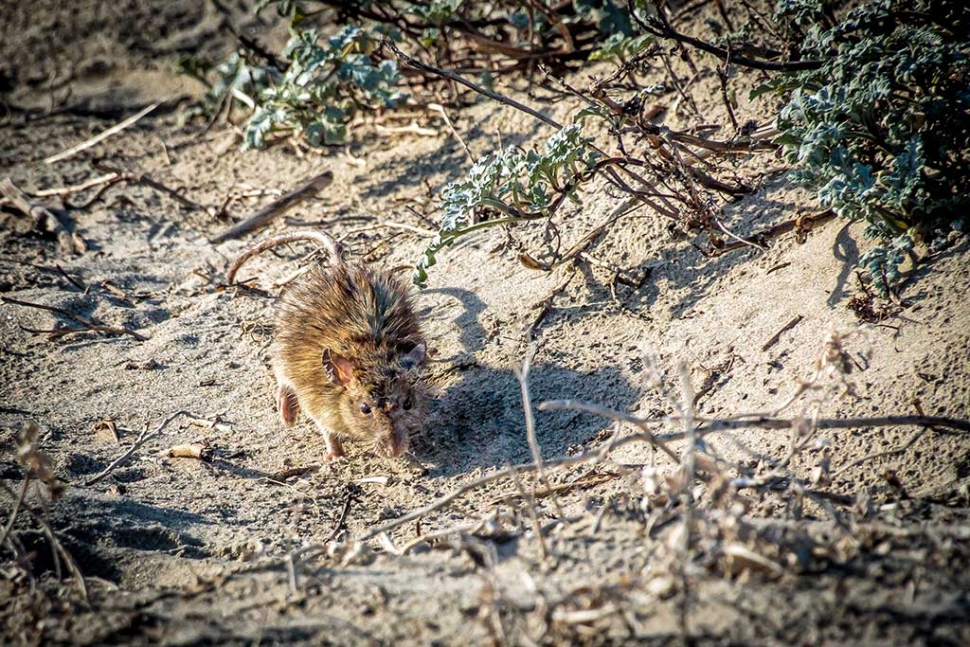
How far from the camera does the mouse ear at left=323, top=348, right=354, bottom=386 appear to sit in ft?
15.4

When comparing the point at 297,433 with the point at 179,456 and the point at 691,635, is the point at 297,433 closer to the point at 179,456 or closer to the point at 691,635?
the point at 179,456

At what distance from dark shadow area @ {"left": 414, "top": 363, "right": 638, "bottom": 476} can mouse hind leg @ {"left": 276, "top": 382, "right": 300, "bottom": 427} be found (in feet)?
2.57

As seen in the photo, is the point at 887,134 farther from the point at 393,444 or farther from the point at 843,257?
the point at 393,444

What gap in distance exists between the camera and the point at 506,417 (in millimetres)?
4520

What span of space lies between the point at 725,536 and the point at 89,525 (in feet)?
8.33

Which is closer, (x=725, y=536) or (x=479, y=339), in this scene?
(x=725, y=536)

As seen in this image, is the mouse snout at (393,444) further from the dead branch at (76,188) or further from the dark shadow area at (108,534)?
the dead branch at (76,188)

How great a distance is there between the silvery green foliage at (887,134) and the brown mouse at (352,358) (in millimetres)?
2261

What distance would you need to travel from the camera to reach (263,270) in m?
5.99

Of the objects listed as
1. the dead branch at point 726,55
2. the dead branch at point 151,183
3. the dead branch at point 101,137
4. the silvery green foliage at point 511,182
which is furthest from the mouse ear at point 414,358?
the dead branch at point 101,137

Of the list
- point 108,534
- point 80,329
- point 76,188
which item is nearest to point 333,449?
point 108,534

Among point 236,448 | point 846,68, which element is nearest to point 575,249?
point 846,68

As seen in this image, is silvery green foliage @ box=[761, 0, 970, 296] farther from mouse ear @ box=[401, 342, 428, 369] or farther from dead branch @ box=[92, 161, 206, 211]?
dead branch @ box=[92, 161, 206, 211]

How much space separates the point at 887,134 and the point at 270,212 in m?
4.14
